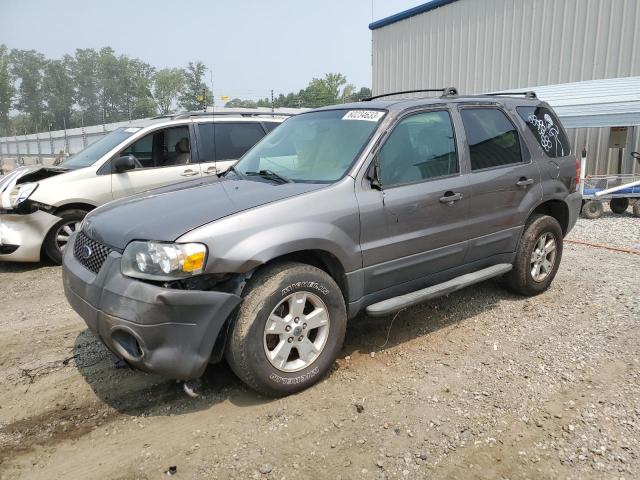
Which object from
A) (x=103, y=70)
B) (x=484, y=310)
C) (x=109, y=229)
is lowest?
(x=484, y=310)

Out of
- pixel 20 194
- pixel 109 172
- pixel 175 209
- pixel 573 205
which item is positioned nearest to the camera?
pixel 175 209

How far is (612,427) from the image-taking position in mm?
2848

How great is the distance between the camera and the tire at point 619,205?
1037 cm

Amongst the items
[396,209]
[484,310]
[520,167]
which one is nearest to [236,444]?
[396,209]

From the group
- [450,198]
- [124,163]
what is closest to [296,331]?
[450,198]

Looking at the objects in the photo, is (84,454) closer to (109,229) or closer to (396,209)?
(109,229)

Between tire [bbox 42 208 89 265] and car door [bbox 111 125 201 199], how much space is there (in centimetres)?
55

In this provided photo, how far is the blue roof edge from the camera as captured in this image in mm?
18797

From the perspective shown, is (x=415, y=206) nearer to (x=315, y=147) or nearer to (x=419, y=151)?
(x=419, y=151)

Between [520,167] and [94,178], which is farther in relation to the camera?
[94,178]

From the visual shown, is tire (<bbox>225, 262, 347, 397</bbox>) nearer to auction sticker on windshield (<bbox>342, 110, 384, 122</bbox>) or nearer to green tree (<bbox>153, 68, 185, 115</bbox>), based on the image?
auction sticker on windshield (<bbox>342, 110, 384, 122</bbox>)

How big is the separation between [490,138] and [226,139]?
4.21m

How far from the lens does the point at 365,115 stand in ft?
12.6

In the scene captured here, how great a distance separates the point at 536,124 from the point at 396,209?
2.24 meters
